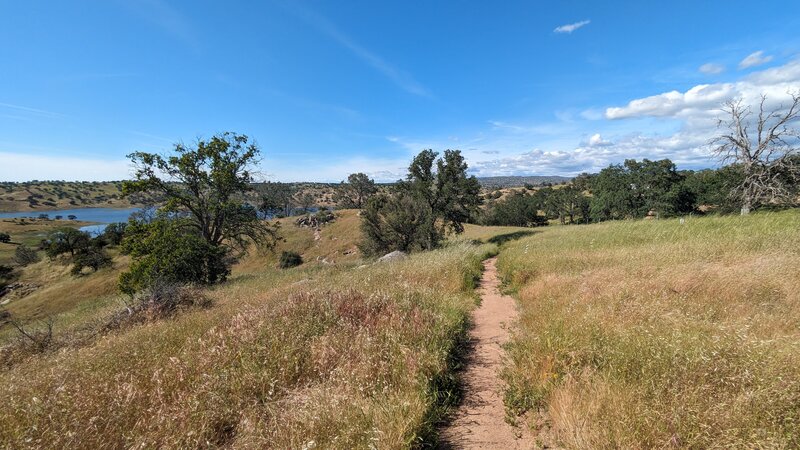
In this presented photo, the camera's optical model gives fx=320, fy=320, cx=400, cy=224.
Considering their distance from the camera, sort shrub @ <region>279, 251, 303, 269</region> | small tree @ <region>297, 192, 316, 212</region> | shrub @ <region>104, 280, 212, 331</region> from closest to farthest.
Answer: shrub @ <region>104, 280, 212, 331</region>
shrub @ <region>279, 251, 303, 269</region>
small tree @ <region>297, 192, 316, 212</region>

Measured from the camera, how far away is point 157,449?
10.5 feet

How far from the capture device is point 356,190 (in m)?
103

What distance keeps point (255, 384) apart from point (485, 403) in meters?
3.10

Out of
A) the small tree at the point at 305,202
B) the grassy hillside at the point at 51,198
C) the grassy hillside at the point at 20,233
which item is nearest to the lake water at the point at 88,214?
the grassy hillside at the point at 51,198

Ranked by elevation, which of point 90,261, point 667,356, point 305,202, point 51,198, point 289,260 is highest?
point 51,198

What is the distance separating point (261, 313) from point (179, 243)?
16.4m

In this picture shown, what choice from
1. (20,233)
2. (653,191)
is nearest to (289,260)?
(653,191)

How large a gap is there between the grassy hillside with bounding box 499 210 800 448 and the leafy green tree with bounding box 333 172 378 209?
92401 millimetres

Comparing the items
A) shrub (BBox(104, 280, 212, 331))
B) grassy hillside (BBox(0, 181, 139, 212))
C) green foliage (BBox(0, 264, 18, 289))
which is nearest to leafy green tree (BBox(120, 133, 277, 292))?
shrub (BBox(104, 280, 212, 331))

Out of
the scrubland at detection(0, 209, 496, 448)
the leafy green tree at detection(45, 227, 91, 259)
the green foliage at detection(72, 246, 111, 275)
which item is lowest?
the green foliage at detection(72, 246, 111, 275)

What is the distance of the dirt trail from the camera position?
3.62 metres

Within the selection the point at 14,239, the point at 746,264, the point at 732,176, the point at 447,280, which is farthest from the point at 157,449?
the point at 14,239

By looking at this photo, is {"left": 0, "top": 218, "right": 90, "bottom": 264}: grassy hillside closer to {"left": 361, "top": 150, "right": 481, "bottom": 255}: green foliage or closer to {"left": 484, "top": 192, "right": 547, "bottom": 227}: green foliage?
{"left": 361, "top": 150, "right": 481, "bottom": 255}: green foliage

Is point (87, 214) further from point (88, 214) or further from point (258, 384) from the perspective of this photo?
point (258, 384)
